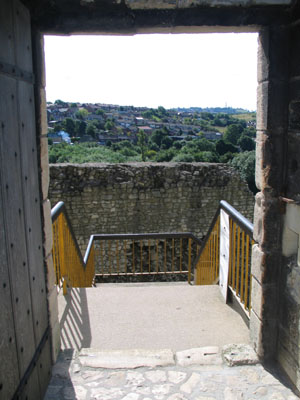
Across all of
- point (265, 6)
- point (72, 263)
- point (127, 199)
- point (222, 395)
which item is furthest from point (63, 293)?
point (127, 199)

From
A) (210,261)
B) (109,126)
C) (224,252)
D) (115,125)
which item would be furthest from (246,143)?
(224,252)

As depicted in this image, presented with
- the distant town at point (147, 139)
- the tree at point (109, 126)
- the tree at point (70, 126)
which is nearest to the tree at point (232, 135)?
the distant town at point (147, 139)

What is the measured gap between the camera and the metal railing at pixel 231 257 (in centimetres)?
363

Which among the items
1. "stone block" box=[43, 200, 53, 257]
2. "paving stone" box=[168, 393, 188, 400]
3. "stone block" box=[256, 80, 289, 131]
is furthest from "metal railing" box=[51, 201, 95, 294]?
"stone block" box=[256, 80, 289, 131]

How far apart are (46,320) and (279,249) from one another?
166 cm

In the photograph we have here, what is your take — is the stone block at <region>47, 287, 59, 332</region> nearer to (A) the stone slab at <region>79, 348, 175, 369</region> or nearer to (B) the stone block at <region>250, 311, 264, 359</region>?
(A) the stone slab at <region>79, 348, 175, 369</region>

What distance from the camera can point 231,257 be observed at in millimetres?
3977

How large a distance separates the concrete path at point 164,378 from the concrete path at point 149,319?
0.73ft

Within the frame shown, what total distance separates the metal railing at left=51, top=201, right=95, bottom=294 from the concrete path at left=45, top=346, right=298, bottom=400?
113cm

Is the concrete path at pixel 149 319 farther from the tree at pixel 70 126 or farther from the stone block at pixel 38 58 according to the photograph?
the tree at pixel 70 126

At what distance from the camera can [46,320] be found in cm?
275

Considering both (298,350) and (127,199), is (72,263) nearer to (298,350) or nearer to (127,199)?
(298,350)

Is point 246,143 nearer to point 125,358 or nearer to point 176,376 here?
point 125,358

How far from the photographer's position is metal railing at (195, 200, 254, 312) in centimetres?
363
